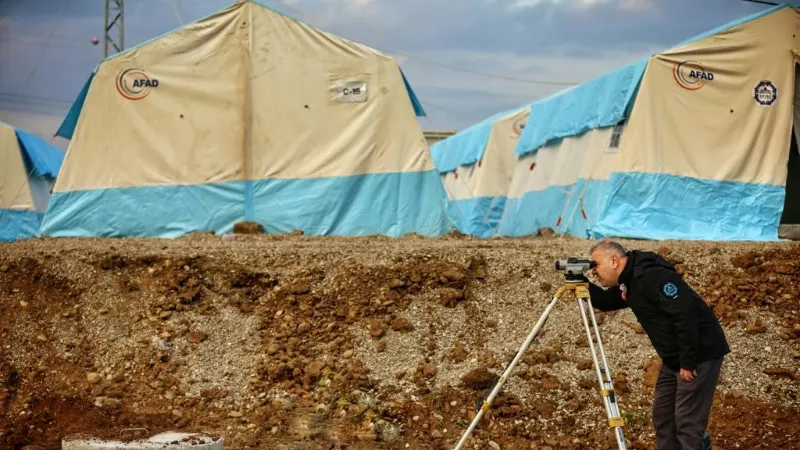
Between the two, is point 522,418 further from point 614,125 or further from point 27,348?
point 614,125

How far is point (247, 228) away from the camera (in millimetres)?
14227

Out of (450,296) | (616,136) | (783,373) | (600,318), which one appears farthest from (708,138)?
(450,296)

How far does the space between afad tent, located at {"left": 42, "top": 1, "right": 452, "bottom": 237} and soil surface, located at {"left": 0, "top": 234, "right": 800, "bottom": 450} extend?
11.2ft

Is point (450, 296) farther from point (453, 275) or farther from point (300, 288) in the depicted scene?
point (300, 288)

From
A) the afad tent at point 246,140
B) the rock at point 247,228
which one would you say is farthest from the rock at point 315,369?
the afad tent at point 246,140

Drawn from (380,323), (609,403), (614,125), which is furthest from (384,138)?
(609,403)

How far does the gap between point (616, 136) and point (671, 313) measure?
9.66m

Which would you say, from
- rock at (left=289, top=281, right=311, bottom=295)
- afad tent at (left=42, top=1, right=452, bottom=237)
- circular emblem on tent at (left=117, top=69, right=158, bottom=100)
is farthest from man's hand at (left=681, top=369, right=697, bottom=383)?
circular emblem on tent at (left=117, top=69, right=158, bottom=100)

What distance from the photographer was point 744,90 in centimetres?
1424

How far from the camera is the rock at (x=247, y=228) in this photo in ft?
46.7

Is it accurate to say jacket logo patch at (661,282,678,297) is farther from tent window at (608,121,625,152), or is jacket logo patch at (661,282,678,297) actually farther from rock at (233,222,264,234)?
rock at (233,222,264,234)

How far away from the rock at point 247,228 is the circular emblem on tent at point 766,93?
8110mm

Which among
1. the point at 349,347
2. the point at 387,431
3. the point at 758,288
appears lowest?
the point at 387,431

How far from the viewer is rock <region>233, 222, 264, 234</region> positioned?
46.7ft
